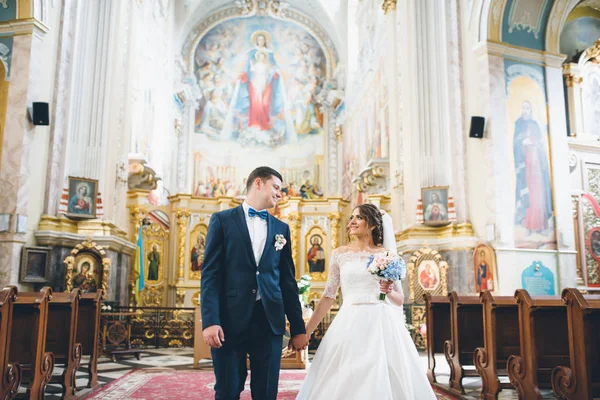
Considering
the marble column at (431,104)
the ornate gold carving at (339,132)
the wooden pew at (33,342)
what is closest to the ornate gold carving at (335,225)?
the ornate gold carving at (339,132)

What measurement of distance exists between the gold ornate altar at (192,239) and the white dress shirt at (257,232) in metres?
12.6

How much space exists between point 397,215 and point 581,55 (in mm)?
5988

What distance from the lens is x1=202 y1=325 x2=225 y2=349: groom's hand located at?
9.32ft

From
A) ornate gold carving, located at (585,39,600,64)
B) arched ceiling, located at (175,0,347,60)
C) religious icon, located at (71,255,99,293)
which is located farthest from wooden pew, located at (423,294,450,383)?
arched ceiling, located at (175,0,347,60)

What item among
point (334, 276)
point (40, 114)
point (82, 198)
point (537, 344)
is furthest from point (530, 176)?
point (40, 114)

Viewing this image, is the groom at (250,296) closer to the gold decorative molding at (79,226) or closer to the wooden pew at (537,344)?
the wooden pew at (537,344)

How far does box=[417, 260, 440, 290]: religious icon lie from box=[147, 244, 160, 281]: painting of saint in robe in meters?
8.49

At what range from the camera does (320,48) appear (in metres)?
23.0

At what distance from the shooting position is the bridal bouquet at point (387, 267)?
363 centimetres

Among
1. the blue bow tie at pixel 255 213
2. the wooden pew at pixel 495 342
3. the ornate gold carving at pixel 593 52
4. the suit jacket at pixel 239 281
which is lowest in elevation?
the wooden pew at pixel 495 342

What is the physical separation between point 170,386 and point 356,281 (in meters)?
3.62

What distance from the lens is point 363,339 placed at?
3.73 metres

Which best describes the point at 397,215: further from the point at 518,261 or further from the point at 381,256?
the point at 381,256

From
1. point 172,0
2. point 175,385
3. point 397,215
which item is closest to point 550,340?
point 175,385
